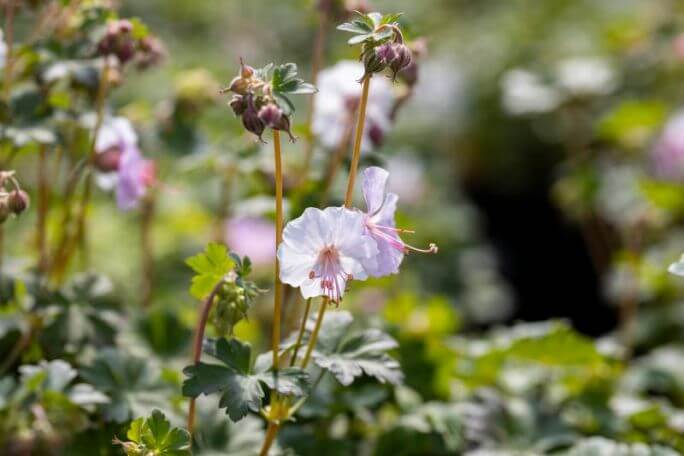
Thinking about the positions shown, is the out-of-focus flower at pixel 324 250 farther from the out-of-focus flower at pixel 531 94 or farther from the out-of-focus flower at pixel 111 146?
the out-of-focus flower at pixel 531 94

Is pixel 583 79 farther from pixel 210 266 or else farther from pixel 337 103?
pixel 210 266

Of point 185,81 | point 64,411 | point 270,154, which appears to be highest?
point 185,81

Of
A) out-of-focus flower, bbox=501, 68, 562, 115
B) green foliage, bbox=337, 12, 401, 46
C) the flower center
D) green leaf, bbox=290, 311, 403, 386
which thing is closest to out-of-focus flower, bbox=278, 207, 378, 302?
the flower center

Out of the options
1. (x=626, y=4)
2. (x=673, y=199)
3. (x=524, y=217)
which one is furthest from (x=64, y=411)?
(x=626, y=4)

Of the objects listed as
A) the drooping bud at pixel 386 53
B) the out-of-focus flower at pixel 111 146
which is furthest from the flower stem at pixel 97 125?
the drooping bud at pixel 386 53

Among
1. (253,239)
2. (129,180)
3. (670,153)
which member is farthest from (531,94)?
(129,180)

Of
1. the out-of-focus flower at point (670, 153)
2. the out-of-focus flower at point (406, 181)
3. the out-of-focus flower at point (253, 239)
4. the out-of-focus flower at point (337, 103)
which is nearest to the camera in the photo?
the out-of-focus flower at point (337, 103)

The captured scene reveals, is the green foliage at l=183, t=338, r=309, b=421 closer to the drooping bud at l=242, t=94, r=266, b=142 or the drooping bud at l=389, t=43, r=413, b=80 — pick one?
the drooping bud at l=242, t=94, r=266, b=142

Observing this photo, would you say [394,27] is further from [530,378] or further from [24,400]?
[530,378]
